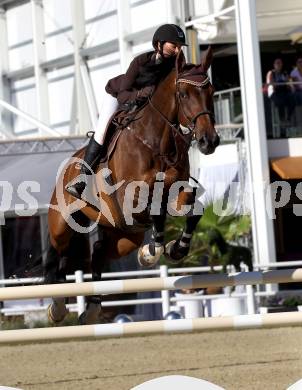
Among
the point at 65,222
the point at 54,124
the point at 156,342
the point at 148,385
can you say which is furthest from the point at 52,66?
the point at 148,385

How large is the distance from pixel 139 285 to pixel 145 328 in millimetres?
378

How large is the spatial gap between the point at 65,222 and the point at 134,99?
1324 millimetres

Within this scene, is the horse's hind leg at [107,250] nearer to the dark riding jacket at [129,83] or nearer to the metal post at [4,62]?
the dark riding jacket at [129,83]

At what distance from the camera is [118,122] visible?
27.2 feet

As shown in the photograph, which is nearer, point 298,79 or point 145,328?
point 145,328

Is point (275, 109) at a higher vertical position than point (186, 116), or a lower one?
higher

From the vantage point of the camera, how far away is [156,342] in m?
13.5

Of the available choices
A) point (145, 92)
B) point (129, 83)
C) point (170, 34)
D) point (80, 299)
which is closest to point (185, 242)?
point (145, 92)

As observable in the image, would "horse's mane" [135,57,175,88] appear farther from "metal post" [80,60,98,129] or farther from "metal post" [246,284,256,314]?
"metal post" [80,60,98,129]

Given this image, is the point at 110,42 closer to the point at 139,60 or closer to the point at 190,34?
the point at 190,34

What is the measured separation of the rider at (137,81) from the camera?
755 centimetres

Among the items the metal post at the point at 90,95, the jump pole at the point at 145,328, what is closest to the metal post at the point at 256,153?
the metal post at the point at 90,95

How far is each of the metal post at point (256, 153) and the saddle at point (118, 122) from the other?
8945mm

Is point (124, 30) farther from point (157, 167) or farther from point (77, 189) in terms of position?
point (157, 167)
